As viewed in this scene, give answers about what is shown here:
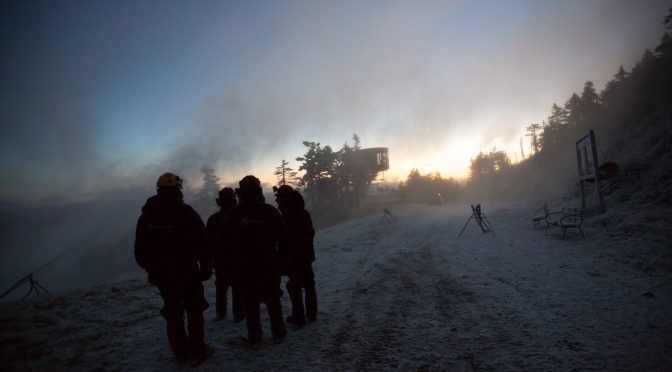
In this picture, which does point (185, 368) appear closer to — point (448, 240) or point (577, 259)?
point (577, 259)

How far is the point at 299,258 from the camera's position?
4797mm

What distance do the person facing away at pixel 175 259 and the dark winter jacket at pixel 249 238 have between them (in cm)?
33

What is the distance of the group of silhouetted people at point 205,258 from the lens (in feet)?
11.6

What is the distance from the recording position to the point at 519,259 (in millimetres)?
8484

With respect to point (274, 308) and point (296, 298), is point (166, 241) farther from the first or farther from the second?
point (296, 298)

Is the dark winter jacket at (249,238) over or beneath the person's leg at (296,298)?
over

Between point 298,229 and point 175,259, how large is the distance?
196 cm

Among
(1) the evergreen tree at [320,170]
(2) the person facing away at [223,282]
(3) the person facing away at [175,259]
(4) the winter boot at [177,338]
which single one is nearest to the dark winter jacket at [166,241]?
(3) the person facing away at [175,259]

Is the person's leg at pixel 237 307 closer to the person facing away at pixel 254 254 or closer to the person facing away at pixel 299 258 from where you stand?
the person facing away at pixel 299 258

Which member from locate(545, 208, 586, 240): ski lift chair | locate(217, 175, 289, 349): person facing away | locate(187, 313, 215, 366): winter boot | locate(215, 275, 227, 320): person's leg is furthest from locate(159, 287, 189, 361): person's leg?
locate(545, 208, 586, 240): ski lift chair

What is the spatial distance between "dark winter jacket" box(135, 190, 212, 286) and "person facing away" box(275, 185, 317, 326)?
1579 millimetres

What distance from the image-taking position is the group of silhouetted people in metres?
3.53

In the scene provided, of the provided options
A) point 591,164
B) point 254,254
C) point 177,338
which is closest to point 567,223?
point 591,164

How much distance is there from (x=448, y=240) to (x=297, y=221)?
10.6 m
